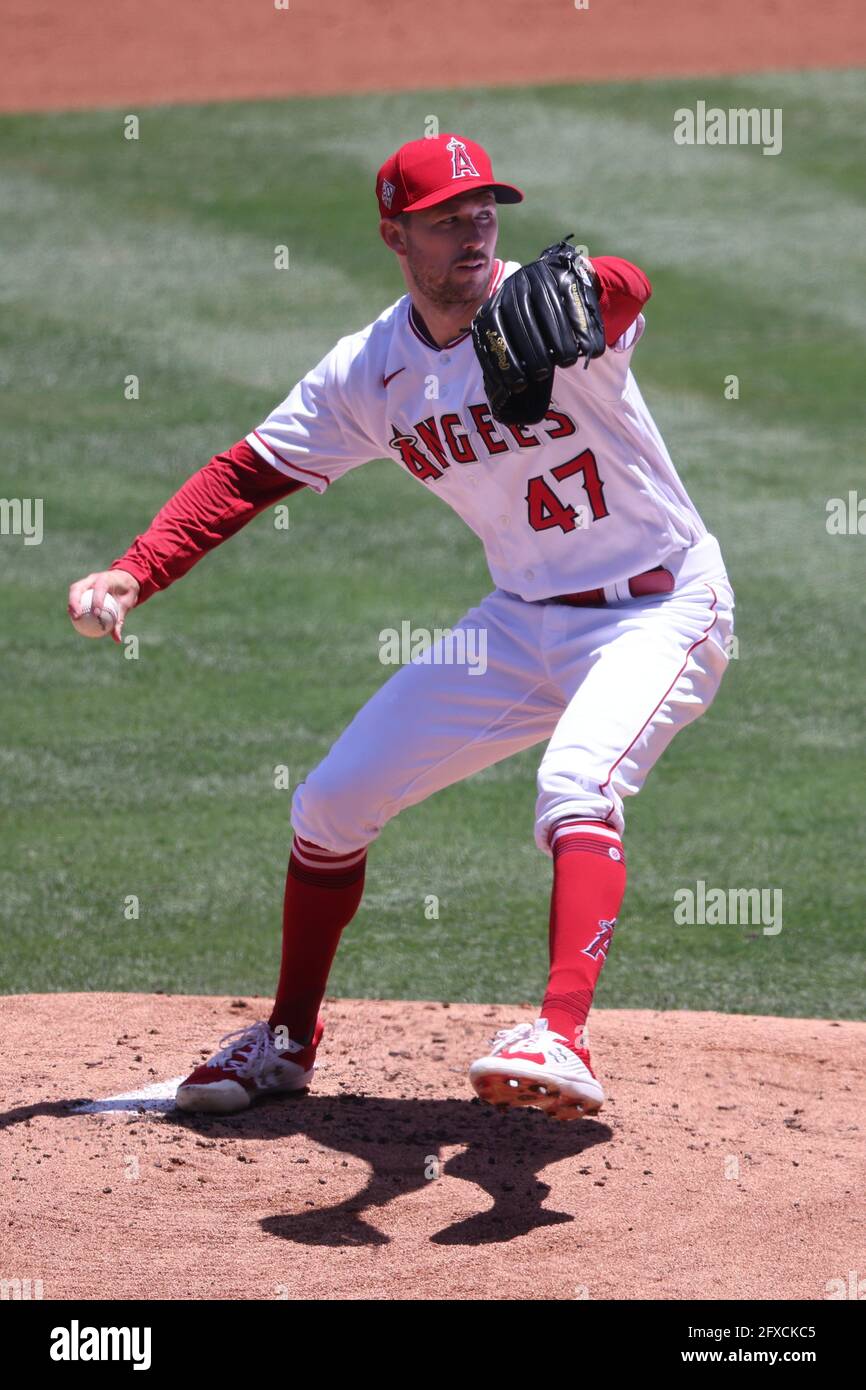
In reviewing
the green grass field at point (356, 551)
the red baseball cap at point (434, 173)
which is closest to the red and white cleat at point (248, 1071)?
the green grass field at point (356, 551)

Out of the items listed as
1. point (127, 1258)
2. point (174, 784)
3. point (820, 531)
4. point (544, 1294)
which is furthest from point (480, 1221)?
point (820, 531)

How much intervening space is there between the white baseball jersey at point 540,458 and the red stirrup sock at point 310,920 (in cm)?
81

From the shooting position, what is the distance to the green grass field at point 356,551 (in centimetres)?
608

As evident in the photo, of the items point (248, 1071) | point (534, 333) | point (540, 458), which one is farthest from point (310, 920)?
point (534, 333)

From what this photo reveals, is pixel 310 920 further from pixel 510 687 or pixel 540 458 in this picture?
pixel 540 458

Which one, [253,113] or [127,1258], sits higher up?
[253,113]

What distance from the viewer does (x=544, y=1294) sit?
3.34m

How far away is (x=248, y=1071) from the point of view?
4461 mm

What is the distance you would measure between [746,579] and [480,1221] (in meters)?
6.03

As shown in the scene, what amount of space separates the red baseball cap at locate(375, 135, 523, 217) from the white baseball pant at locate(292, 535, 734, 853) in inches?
37.9

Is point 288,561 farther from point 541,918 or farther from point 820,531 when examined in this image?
point 541,918

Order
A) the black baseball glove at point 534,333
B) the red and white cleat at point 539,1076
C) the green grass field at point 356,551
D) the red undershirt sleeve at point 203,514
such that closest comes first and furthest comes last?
1. the red and white cleat at point 539,1076
2. the black baseball glove at point 534,333
3. the red undershirt sleeve at point 203,514
4. the green grass field at point 356,551

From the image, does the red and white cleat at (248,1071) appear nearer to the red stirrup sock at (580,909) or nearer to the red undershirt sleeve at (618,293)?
the red stirrup sock at (580,909)

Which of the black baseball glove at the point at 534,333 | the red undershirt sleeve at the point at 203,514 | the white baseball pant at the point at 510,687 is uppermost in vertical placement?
the black baseball glove at the point at 534,333
